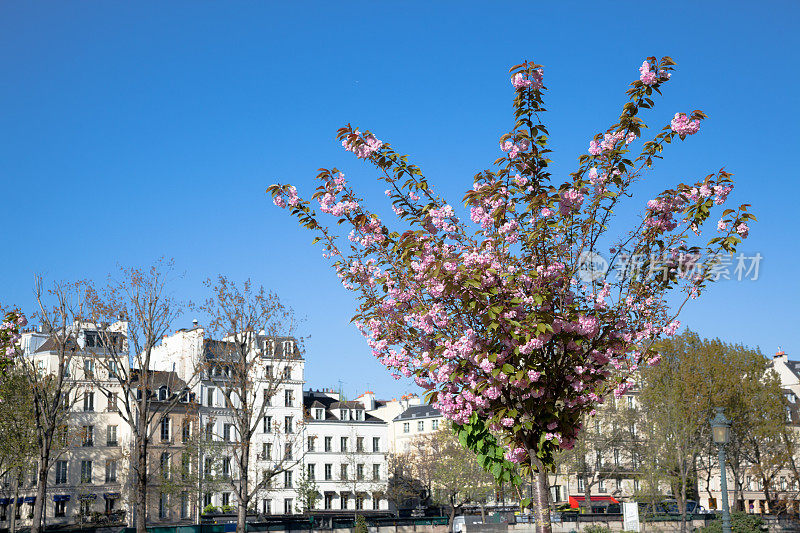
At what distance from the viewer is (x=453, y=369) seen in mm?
9102

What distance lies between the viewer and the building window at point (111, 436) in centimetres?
5916

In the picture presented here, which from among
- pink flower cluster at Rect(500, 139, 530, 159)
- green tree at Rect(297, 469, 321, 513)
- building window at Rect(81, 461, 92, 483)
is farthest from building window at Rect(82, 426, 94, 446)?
pink flower cluster at Rect(500, 139, 530, 159)

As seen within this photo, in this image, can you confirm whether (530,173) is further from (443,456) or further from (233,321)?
(443,456)

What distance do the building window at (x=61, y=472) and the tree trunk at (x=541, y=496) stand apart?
55698 millimetres

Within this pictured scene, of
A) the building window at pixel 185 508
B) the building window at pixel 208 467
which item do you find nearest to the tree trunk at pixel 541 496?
the building window at pixel 208 467

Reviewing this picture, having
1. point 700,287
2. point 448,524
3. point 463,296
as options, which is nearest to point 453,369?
point 463,296

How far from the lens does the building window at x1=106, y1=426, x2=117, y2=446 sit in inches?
2329

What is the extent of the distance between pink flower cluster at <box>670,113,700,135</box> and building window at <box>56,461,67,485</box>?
57.9 metres

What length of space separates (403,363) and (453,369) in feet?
3.79

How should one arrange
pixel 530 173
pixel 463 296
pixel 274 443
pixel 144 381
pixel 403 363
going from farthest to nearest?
pixel 274 443 < pixel 144 381 < pixel 403 363 < pixel 530 173 < pixel 463 296

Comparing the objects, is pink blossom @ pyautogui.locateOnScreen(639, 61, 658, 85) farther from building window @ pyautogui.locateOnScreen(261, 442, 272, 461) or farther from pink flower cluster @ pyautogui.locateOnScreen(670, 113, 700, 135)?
building window @ pyautogui.locateOnScreen(261, 442, 272, 461)

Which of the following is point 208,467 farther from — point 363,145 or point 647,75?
point 647,75

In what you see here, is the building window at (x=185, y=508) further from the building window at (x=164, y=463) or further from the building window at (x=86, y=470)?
the building window at (x=86, y=470)

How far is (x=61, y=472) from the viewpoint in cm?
5644
